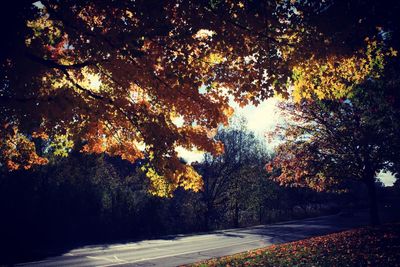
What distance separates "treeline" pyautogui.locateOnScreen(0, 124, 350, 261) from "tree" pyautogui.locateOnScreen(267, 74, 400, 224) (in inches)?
494

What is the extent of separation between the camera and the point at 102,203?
23828mm

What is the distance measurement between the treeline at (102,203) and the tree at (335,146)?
12.6 metres

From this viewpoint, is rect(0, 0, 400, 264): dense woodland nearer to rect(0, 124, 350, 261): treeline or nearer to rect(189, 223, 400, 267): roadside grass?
rect(189, 223, 400, 267): roadside grass

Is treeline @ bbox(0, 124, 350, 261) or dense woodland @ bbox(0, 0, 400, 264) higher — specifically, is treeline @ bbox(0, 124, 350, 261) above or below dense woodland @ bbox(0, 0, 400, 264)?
below

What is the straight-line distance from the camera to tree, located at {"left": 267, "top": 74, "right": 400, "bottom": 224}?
47.1 feet

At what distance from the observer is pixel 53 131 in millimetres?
8055

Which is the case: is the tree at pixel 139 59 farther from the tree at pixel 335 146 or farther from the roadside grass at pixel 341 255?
the tree at pixel 335 146

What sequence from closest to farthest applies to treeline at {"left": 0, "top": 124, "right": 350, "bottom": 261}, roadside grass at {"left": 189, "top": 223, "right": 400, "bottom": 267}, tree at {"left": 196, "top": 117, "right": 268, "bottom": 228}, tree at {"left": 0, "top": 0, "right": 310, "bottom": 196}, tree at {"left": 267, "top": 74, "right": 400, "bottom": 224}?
tree at {"left": 0, "top": 0, "right": 310, "bottom": 196} → roadside grass at {"left": 189, "top": 223, "right": 400, "bottom": 267} → tree at {"left": 267, "top": 74, "right": 400, "bottom": 224} → treeline at {"left": 0, "top": 124, "right": 350, "bottom": 261} → tree at {"left": 196, "top": 117, "right": 268, "bottom": 228}

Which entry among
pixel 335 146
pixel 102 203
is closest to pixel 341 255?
pixel 335 146

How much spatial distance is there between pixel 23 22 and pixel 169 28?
98.8 inches

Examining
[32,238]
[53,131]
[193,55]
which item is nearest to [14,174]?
[32,238]

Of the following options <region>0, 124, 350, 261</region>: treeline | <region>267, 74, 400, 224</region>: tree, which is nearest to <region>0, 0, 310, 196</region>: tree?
<region>267, 74, 400, 224</region>: tree

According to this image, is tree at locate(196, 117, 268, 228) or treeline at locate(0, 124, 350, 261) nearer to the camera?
treeline at locate(0, 124, 350, 261)

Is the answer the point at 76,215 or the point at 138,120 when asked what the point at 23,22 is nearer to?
the point at 138,120
